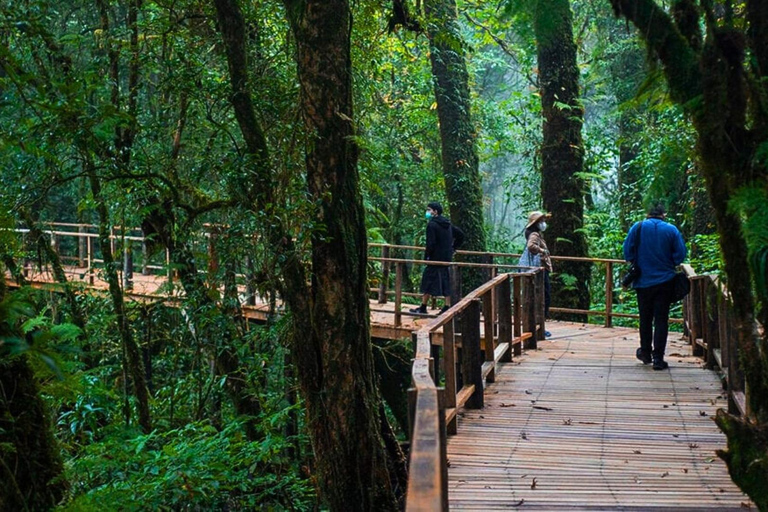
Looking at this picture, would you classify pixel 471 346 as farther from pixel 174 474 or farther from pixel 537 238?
pixel 537 238

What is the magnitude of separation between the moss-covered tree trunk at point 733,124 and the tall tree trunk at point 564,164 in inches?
449

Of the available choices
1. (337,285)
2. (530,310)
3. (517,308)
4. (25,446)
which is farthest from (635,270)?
(25,446)

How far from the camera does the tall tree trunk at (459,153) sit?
1689cm

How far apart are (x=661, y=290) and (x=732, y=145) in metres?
5.43

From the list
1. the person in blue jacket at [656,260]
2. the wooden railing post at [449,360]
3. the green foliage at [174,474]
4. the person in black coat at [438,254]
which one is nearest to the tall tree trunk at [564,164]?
the person in black coat at [438,254]

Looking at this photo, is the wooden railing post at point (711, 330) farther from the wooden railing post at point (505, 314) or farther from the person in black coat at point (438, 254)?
the person in black coat at point (438, 254)

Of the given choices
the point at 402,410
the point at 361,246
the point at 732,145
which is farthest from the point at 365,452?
the point at 402,410

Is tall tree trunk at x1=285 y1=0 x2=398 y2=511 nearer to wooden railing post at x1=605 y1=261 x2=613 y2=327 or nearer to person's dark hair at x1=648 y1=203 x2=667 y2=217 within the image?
person's dark hair at x1=648 y1=203 x2=667 y2=217

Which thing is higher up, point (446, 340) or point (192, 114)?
point (192, 114)

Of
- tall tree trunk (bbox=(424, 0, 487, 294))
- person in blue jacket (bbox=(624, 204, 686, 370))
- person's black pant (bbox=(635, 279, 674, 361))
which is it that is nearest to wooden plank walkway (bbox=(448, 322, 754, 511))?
person's black pant (bbox=(635, 279, 674, 361))

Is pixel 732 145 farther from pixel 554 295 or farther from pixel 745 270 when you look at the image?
pixel 554 295

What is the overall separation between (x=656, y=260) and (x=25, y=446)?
6439mm

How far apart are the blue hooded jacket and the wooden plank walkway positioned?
106 centimetres

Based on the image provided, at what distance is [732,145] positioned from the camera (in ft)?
13.2
